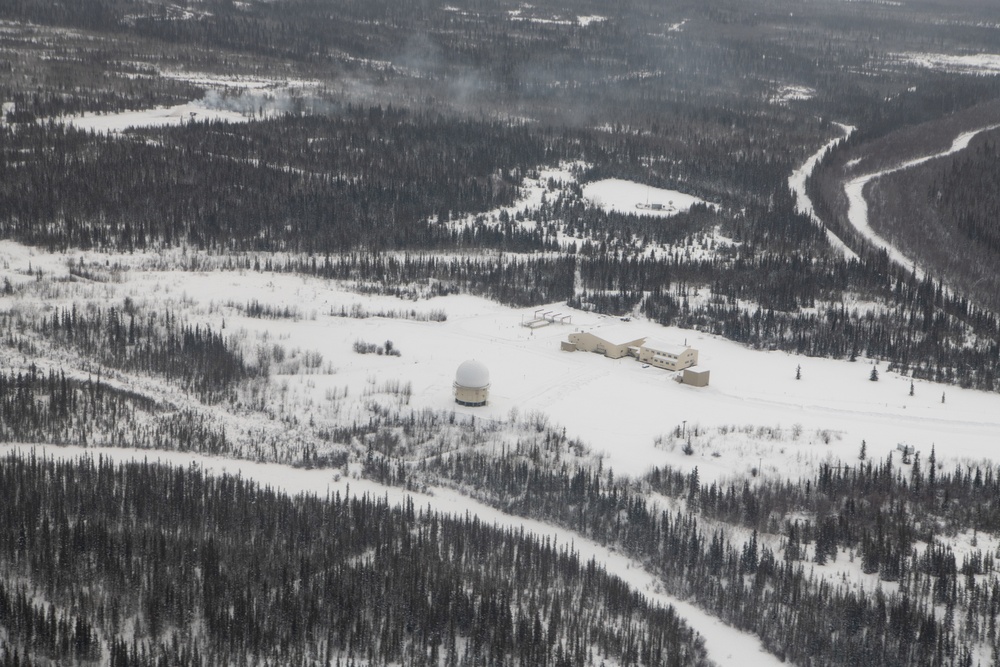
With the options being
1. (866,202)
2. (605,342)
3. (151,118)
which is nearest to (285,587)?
(605,342)

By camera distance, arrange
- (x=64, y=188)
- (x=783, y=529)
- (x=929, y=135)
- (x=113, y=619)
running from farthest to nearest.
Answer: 1. (x=929, y=135)
2. (x=64, y=188)
3. (x=783, y=529)
4. (x=113, y=619)

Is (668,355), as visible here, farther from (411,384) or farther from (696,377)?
(411,384)

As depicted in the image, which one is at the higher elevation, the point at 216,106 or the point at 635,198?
the point at 216,106

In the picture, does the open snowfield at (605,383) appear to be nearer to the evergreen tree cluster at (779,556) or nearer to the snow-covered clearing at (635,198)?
the evergreen tree cluster at (779,556)

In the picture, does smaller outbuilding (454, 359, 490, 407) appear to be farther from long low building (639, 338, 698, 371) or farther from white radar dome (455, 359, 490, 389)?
long low building (639, 338, 698, 371)

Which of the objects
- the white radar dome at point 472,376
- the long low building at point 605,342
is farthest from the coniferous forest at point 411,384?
the long low building at point 605,342

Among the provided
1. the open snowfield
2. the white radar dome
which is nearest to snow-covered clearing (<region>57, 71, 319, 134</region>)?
the open snowfield

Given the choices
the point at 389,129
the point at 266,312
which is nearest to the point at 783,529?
the point at 266,312

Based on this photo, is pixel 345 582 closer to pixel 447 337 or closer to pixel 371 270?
pixel 447 337
